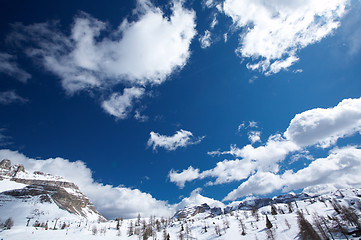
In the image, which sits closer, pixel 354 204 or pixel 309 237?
pixel 309 237

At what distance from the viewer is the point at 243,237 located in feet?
364

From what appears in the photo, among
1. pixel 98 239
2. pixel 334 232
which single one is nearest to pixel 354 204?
pixel 334 232

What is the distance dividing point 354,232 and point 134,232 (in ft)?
482

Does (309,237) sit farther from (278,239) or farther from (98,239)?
(98,239)

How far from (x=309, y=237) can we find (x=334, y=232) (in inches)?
583

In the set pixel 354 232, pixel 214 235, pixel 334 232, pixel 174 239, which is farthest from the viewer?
pixel 174 239

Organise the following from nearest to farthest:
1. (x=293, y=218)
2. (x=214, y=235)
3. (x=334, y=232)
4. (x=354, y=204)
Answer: (x=334, y=232) → (x=293, y=218) → (x=214, y=235) → (x=354, y=204)

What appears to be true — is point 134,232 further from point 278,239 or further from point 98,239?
point 278,239

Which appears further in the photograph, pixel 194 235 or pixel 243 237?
pixel 194 235

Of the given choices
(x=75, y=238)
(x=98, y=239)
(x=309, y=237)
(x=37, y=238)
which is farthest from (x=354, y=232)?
(x=37, y=238)

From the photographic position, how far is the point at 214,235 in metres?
130

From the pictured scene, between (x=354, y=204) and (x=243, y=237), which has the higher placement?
(x=354, y=204)

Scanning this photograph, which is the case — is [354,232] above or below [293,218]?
below

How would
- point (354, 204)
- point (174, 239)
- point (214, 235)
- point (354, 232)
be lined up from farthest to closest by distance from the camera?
point (354, 204) < point (174, 239) < point (214, 235) < point (354, 232)
